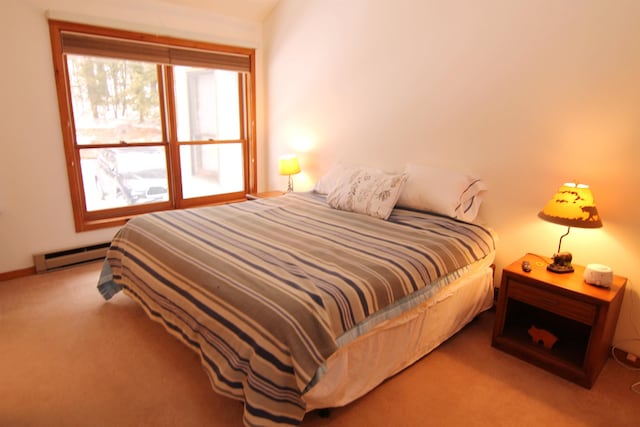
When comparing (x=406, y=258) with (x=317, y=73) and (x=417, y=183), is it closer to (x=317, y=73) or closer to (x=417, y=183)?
(x=417, y=183)

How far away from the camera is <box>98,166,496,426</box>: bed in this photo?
1509 mm

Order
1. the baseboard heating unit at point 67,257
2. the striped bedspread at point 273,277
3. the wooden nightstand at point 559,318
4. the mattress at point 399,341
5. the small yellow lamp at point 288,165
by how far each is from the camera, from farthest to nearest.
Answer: the small yellow lamp at point 288,165
the baseboard heating unit at point 67,257
the wooden nightstand at point 559,318
the mattress at point 399,341
the striped bedspread at point 273,277

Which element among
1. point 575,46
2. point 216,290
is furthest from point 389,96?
point 216,290

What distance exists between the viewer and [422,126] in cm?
303

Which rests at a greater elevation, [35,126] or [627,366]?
[35,126]

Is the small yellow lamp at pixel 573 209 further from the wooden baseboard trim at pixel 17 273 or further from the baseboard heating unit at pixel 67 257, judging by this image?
the wooden baseboard trim at pixel 17 273

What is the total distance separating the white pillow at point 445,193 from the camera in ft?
8.73

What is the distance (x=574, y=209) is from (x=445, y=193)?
80cm

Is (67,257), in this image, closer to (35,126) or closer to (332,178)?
(35,126)

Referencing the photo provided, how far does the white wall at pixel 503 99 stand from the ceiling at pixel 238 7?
1.14ft

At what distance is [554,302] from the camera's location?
82.7 inches

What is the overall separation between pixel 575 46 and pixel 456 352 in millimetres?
1909

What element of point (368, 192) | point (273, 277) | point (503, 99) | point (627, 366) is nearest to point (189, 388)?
point (273, 277)

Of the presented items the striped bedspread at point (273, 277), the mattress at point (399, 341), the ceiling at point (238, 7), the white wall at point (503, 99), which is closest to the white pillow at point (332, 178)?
the white wall at point (503, 99)
